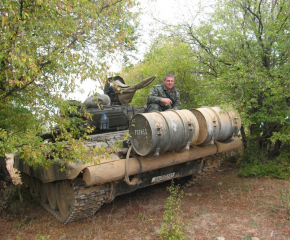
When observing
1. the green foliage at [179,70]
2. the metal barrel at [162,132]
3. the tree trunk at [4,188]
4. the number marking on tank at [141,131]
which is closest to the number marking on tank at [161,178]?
the metal barrel at [162,132]

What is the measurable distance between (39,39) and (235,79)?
395 cm

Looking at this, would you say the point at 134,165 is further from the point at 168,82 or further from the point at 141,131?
the point at 168,82

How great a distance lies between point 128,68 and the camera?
5785mm

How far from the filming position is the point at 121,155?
14.7ft

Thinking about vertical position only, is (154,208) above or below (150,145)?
below

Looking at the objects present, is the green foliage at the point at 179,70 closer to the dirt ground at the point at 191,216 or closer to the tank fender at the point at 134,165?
the dirt ground at the point at 191,216

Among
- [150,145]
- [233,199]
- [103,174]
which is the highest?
[150,145]

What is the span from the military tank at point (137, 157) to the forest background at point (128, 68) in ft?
1.22

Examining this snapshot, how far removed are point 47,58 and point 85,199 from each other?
212cm

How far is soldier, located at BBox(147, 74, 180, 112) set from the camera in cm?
597

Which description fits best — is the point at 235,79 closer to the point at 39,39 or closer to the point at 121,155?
the point at 121,155

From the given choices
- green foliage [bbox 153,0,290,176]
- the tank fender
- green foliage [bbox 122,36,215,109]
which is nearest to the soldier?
green foliage [bbox 153,0,290,176]

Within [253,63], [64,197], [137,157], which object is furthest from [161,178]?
[253,63]

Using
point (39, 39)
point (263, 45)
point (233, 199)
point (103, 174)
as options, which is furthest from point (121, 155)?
point (263, 45)
